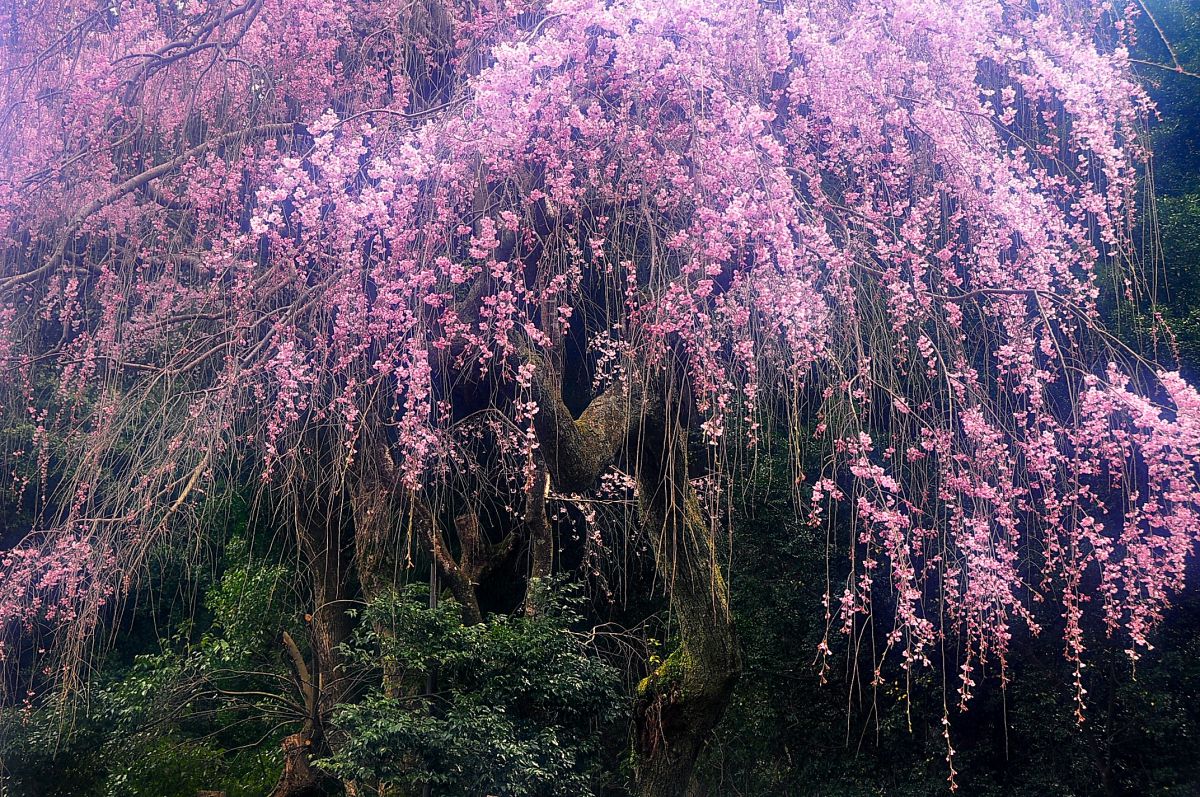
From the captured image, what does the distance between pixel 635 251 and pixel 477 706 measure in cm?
192

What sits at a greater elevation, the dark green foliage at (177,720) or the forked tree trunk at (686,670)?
the forked tree trunk at (686,670)

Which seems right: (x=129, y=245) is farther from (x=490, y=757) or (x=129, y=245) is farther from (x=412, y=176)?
(x=490, y=757)

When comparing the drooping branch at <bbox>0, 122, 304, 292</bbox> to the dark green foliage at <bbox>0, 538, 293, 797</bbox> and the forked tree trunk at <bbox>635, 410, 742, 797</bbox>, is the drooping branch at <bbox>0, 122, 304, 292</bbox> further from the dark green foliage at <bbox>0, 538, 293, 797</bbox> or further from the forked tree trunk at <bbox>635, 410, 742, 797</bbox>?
the dark green foliage at <bbox>0, 538, 293, 797</bbox>

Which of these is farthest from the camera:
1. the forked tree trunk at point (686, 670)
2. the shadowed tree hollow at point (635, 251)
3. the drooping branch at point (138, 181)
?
the forked tree trunk at point (686, 670)

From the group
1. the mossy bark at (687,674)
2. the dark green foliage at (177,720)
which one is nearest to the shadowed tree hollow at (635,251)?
the mossy bark at (687,674)

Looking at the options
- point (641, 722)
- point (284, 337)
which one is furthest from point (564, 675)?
point (284, 337)

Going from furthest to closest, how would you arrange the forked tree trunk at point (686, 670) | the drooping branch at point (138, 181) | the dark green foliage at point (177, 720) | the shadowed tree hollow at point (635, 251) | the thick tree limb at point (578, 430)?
1. the dark green foliage at point (177, 720)
2. the forked tree trunk at point (686, 670)
3. the thick tree limb at point (578, 430)
4. the drooping branch at point (138, 181)
5. the shadowed tree hollow at point (635, 251)

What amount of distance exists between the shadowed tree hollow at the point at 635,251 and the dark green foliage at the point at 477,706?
20 centimetres

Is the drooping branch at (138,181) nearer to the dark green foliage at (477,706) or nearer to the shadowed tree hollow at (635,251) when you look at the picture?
the shadowed tree hollow at (635,251)

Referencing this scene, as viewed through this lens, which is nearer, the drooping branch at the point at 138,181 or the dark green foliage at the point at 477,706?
the drooping branch at the point at 138,181

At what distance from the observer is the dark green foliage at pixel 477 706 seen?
3.42 m

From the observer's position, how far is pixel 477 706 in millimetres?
3576

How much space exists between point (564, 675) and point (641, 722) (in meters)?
0.43

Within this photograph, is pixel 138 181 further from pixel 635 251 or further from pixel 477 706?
pixel 477 706
